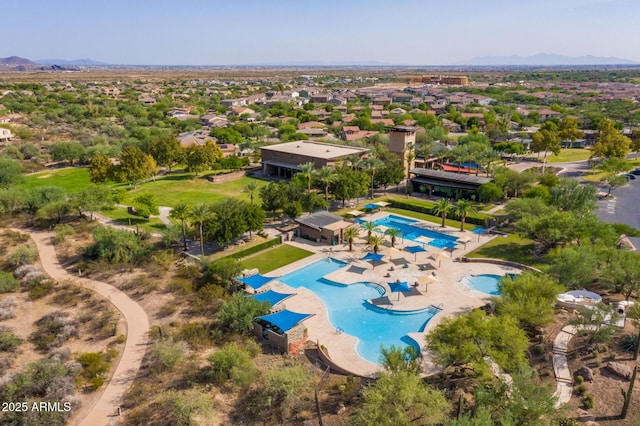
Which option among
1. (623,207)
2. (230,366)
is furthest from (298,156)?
(230,366)

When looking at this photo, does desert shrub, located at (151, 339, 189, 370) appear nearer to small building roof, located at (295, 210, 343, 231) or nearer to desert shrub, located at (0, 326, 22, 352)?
desert shrub, located at (0, 326, 22, 352)

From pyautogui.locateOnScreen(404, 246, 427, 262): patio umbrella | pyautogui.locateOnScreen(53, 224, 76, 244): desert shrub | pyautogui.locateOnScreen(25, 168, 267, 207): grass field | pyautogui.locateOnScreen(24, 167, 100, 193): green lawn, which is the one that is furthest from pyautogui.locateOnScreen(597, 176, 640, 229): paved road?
pyautogui.locateOnScreen(24, 167, 100, 193): green lawn

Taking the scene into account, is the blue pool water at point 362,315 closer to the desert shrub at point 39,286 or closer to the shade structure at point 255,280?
the shade structure at point 255,280

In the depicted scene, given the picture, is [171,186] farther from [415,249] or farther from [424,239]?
[415,249]

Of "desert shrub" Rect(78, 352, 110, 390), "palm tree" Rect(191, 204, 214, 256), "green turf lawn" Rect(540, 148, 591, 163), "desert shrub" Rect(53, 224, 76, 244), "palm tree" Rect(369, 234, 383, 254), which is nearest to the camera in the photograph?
"desert shrub" Rect(78, 352, 110, 390)

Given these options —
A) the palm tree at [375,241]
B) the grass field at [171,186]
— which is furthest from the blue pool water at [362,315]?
the grass field at [171,186]

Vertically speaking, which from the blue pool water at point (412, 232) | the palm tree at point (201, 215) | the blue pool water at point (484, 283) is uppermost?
the palm tree at point (201, 215)
